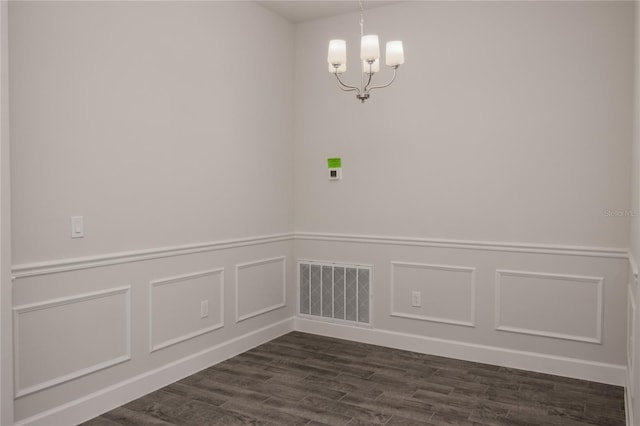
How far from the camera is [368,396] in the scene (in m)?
3.43

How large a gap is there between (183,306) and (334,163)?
6.41ft

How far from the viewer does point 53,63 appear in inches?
111

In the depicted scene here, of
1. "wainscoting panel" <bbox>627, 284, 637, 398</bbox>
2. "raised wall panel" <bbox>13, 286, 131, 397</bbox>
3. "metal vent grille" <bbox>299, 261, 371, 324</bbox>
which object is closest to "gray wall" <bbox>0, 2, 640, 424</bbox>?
"raised wall panel" <bbox>13, 286, 131, 397</bbox>

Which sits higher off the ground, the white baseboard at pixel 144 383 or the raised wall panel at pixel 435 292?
the raised wall panel at pixel 435 292

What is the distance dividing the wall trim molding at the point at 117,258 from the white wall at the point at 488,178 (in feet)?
3.49

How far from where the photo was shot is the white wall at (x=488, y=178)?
3.66m

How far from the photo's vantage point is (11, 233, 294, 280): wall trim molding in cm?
270

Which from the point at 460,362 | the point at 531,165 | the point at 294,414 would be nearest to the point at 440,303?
the point at 460,362

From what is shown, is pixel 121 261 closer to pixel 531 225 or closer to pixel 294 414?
pixel 294 414

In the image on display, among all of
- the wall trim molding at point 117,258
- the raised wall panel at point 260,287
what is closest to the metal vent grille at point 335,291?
the raised wall panel at point 260,287

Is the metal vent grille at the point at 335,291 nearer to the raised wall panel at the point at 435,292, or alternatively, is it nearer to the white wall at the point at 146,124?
the raised wall panel at the point at 435,292

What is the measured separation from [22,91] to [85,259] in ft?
3.26

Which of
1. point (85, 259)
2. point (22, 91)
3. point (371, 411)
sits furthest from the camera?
point (371, 411)

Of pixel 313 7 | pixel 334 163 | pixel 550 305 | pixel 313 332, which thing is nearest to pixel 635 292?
pixel 550 305
